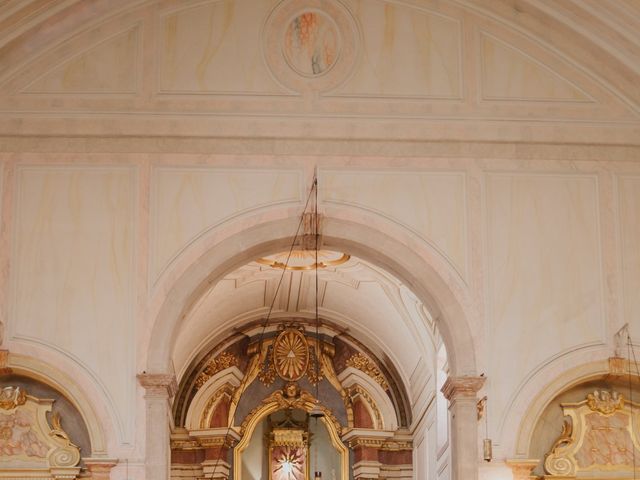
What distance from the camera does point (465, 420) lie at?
15555mm

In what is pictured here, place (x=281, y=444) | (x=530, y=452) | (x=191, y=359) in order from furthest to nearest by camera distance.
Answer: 1. (x=281, y=444)
2. (x=191, y=359)
3. (x=530, y=452)

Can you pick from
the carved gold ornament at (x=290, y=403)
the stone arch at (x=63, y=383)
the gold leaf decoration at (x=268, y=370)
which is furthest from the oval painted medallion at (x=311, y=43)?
the carved gold ornament at (x=290, y=403)

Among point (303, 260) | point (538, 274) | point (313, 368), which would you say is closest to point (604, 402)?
point (538, 274)

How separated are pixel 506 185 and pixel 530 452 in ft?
9.74

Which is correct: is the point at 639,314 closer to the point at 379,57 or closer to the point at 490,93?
the point at 490,93

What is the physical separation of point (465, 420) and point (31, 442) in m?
4.64

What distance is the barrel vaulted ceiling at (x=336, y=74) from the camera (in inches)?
639

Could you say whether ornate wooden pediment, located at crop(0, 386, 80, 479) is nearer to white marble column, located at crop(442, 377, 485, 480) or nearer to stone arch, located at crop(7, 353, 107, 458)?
stone arch, located at crop(7, 353, 107, 458)

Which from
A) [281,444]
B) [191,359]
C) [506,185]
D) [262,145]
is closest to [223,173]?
[262,145]

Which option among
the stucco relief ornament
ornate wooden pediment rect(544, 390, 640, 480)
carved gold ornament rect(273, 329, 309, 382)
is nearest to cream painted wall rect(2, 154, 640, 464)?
ornate wooden pediment rect(544, 390, 640, 480)

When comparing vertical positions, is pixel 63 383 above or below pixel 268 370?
below

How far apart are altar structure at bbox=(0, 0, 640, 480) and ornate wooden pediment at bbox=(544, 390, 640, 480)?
0.9 inches

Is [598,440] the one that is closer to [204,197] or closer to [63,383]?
[204,197]

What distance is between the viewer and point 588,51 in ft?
54.1
